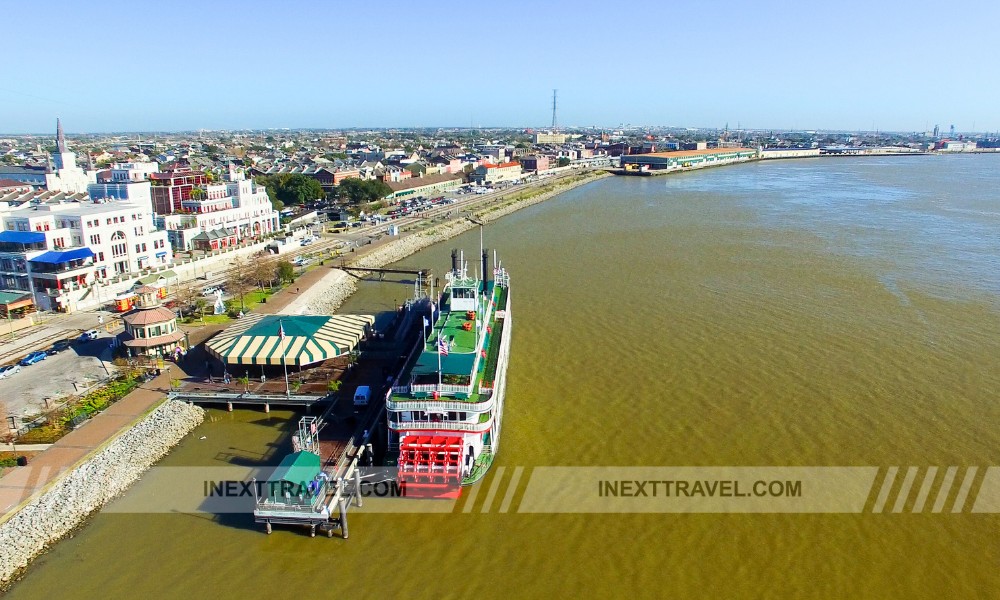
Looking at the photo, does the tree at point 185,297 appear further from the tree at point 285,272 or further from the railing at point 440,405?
the railing at point 440,405

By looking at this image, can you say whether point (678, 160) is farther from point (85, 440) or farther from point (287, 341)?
point (85, 440)

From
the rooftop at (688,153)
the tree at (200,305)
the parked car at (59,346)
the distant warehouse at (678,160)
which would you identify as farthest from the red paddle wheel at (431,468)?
the rooftop at (688,153)

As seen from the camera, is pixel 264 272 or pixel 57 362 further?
pixel 264 272

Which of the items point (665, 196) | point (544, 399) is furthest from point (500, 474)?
point (665, 196)

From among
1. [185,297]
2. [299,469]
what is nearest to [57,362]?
[185,297]

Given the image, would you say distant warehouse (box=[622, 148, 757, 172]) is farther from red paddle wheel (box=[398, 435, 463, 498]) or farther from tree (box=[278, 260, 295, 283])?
red paddle wheel (box=[398, 435, 463, 498])

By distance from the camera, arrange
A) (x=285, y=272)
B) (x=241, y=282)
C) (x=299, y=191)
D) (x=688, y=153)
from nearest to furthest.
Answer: (x=241, y=282)
(x=285, y=272)
(x=299, y=191)
(x=688, y=153)
